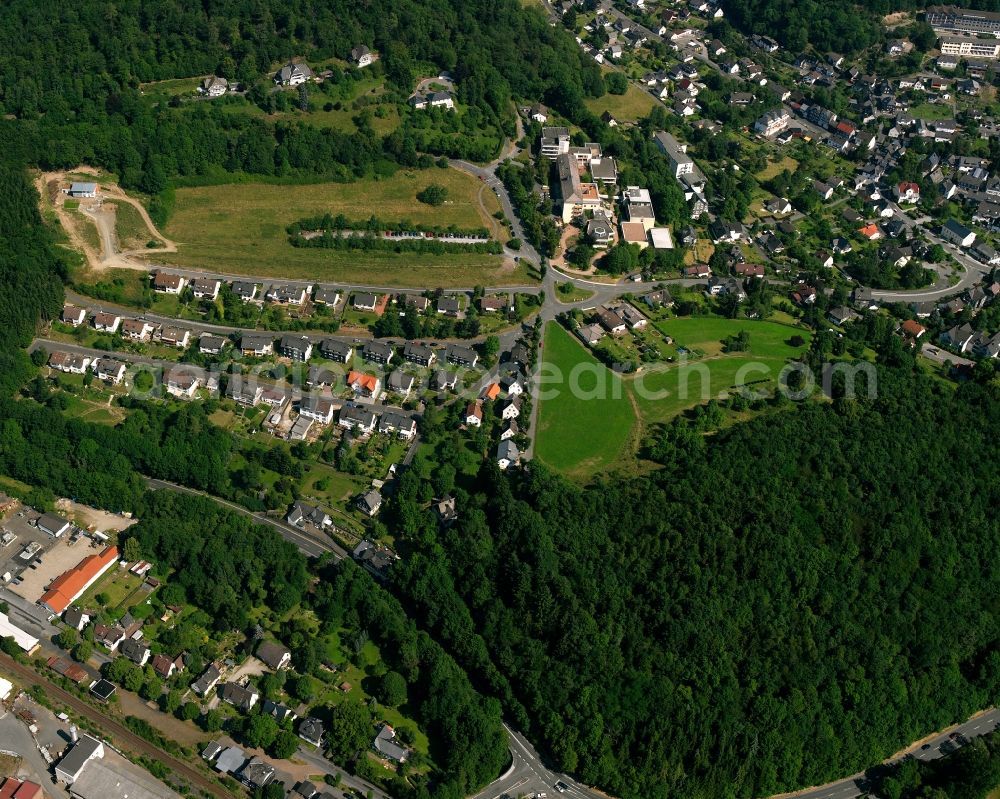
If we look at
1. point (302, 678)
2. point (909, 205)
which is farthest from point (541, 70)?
point (302, 678)

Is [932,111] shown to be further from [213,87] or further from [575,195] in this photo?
[213,87]

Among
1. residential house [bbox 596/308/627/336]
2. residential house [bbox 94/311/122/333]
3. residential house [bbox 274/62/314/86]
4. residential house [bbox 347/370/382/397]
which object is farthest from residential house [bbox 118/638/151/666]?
residential house [bbox 274/62/314/86]

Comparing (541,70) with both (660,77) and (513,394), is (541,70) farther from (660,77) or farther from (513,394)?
(513,394)

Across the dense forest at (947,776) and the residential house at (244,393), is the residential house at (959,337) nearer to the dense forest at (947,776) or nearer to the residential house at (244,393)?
the dense forest at (947,776)

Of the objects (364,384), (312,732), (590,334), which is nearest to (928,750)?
(312,732)

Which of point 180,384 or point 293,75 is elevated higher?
point 293,75

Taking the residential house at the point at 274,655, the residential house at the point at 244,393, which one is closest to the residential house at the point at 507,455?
the residential house at the point at 244,393

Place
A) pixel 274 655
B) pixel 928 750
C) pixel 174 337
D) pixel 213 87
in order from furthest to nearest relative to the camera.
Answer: pixel 213 87 < pixel 174 337 < pixel 928 750 < pixel 274 655
